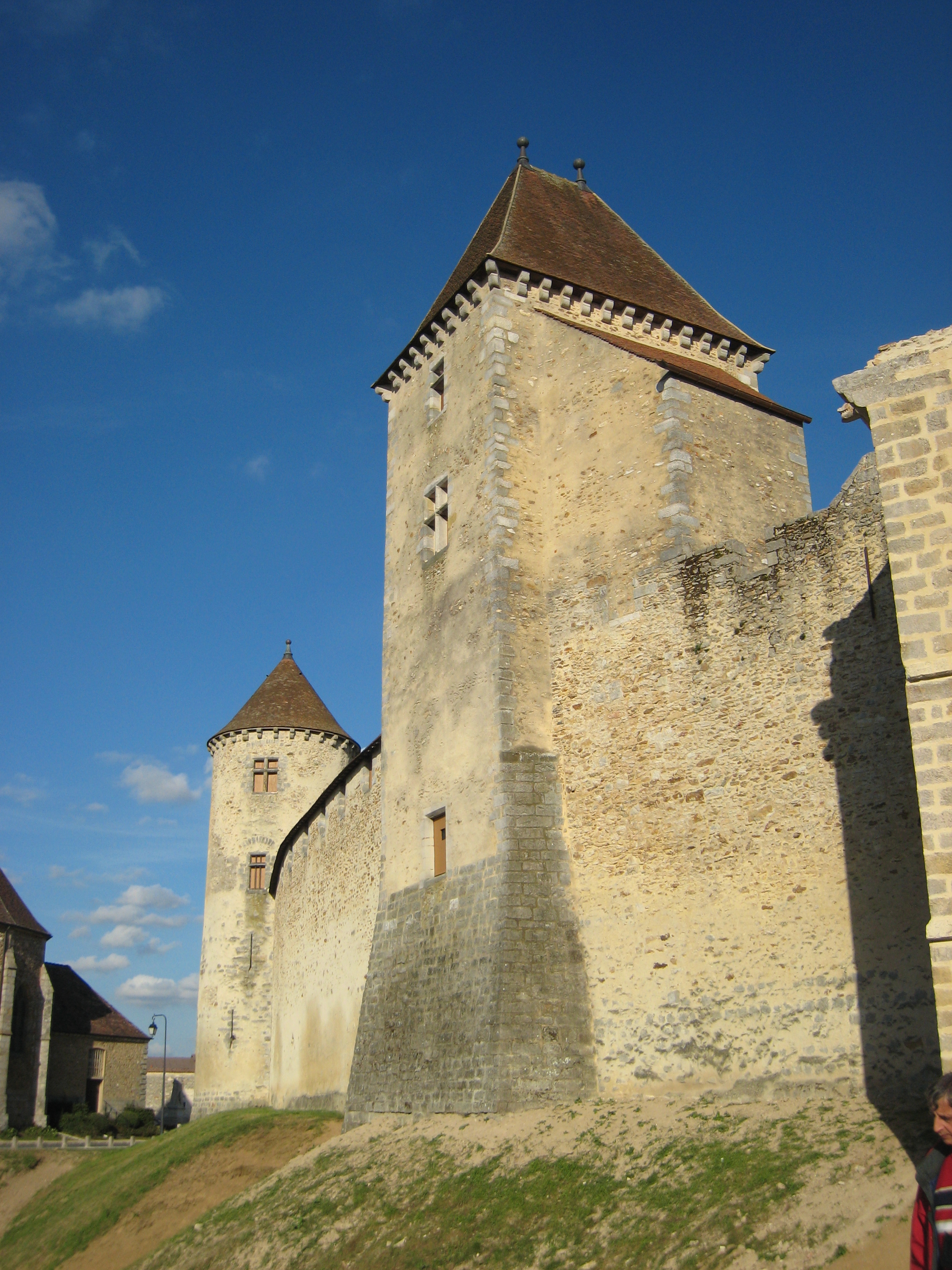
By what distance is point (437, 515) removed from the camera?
15141 millimetres

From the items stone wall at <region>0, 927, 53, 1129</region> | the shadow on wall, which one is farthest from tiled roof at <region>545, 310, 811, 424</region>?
stone wall at <region>0, 927, 53, 1129</region>

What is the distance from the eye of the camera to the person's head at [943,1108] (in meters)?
4.25

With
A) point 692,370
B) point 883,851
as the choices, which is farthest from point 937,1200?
point 692,370

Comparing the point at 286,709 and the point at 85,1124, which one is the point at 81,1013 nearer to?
the point at 85,1124

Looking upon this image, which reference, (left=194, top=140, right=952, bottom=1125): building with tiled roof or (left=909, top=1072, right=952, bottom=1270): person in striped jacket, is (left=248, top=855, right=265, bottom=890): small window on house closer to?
(left=194, top=140, right=952, bottom=1125): building with tiled roof

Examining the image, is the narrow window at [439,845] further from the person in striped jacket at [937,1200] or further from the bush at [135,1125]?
the bush at [135,1125]

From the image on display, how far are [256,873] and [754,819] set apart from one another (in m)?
18.8

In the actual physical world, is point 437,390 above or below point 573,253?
below

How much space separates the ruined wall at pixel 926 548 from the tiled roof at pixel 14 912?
1189 inches

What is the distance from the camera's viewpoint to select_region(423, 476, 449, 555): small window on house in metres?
14.9

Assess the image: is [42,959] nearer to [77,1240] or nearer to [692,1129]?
[77,1240]

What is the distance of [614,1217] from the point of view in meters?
8.05

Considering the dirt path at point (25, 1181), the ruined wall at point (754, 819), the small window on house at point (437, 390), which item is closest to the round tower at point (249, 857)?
the dirt path at point (25, 1181)

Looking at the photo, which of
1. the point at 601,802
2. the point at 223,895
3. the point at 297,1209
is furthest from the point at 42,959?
Answer: the point at 601,802
